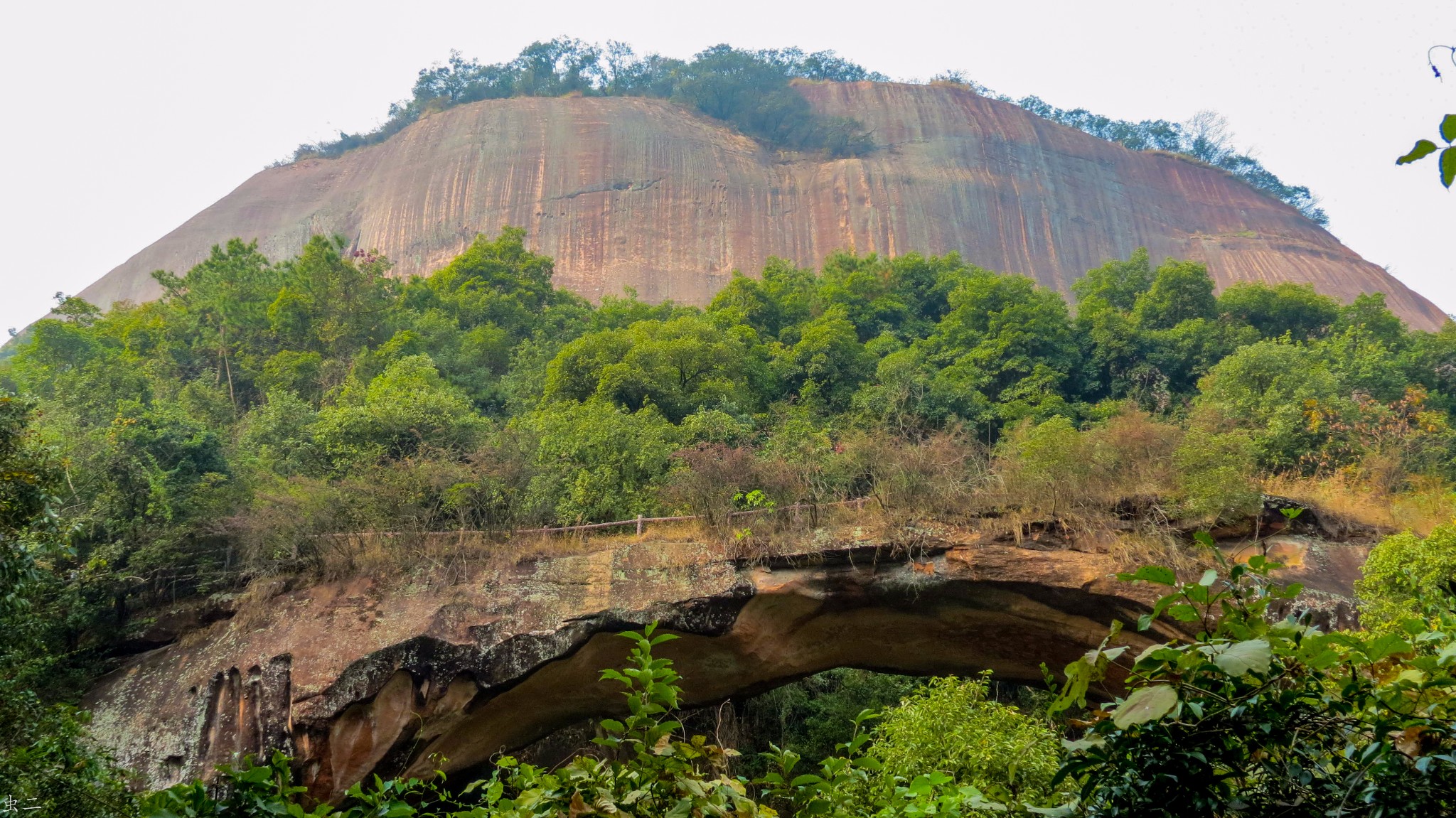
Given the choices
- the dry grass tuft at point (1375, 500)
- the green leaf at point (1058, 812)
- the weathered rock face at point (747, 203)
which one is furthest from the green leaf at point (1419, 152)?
the weathered rock face at point (747, 203)

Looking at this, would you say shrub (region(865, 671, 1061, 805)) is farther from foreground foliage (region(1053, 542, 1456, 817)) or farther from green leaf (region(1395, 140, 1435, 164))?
green leaf (region(1395, 140, 1435, 164))

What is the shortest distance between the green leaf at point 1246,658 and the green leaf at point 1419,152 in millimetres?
957

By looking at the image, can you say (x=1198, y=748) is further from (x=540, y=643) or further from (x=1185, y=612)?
(x=540, y=643)

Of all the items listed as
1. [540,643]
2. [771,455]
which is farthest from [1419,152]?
[771,455]

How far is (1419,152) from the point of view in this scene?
160 cm

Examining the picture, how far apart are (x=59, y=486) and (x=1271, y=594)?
803cm

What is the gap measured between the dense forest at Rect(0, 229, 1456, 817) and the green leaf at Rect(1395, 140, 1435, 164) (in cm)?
88

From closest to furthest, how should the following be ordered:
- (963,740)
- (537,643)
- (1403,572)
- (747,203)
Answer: (963,740) → (1403,572) → (537,643) → (747,203)

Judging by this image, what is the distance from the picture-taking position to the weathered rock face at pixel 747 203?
41.8 m

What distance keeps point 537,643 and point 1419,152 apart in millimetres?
11326

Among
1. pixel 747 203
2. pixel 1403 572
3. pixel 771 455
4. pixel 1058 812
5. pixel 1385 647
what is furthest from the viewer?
pixel 747 203

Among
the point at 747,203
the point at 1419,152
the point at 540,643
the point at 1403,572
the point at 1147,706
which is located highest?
the point at 747,203

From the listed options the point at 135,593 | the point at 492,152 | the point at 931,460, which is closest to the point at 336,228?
Result: the point at 492,152

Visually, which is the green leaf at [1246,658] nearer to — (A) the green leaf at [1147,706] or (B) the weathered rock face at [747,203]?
(A) the green leaf at [1147,706]
